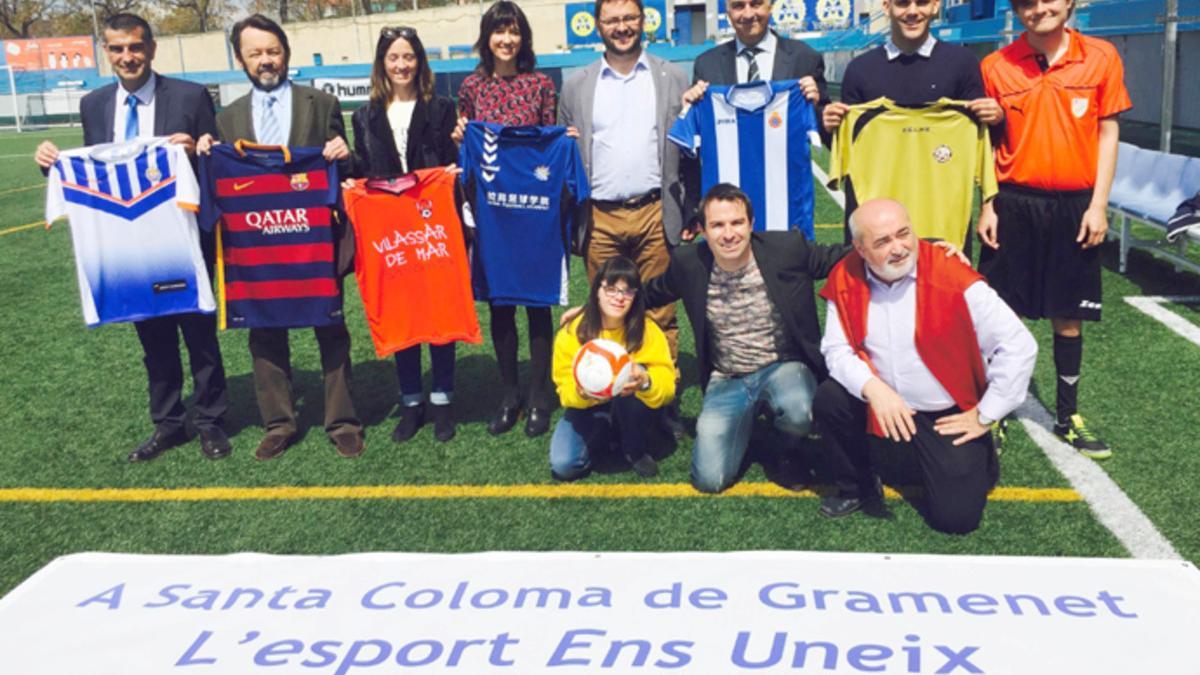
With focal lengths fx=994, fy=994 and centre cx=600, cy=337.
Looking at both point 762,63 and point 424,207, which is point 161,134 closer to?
point 424,207

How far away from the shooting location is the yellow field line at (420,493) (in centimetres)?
427

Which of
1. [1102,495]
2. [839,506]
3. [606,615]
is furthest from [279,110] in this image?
[1102,495]

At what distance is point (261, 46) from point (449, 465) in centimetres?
207

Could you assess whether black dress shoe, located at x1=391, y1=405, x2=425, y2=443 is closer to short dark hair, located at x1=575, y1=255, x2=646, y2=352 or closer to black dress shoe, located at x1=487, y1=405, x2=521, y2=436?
black dress shoe, located at x1=487, y1=405, x2=521, y2=436

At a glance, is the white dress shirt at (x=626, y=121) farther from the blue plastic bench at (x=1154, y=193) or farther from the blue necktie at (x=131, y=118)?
the blue plastic bench at (x=1154, y=193)

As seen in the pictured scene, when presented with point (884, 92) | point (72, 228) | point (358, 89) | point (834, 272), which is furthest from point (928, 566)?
point (358, 89)

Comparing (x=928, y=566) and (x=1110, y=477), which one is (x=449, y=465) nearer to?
(x=928, y=566)

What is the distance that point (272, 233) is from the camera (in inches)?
181

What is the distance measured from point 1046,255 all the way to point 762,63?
5.11 ft

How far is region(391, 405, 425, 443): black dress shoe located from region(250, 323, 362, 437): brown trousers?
0.66 ft

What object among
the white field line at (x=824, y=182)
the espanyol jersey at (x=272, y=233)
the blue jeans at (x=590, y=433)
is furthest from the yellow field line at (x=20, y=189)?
the blue jeans at (x=590, y=433)

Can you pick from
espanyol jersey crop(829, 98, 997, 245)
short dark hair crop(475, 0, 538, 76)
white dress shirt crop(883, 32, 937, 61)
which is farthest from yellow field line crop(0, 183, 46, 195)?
white dress shirt crop(883, 32, 937, 61)

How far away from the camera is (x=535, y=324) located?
16.7 feet

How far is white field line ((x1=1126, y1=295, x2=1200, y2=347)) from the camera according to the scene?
6.21 m
